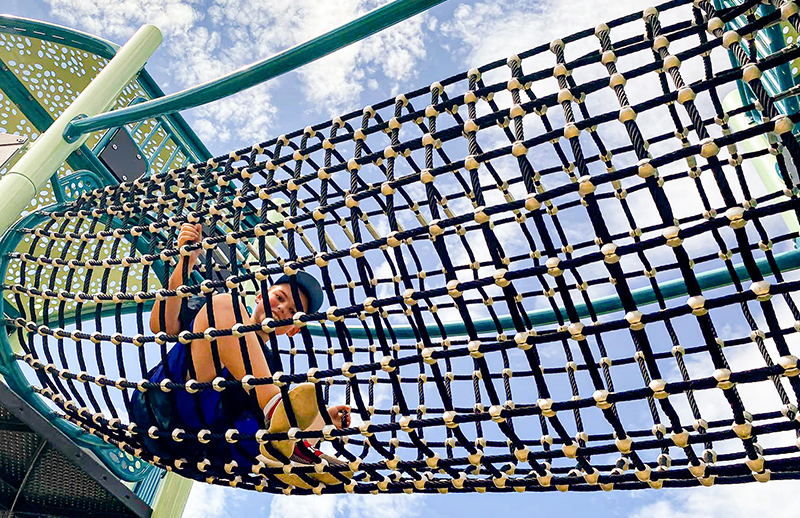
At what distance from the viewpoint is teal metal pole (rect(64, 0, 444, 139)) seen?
4.76 ft

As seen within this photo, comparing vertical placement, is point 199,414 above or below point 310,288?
below

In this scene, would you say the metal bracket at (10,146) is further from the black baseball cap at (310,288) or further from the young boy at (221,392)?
the black baseball cap at (310,288)

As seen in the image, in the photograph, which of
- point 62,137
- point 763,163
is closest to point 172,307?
point 62,137

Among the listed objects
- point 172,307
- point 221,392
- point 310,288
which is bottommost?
point 221,392

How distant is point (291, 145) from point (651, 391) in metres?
1.05

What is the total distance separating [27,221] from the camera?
5.87 ft

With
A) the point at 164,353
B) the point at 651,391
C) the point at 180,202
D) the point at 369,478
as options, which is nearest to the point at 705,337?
the point at 651,391

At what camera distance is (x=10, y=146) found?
222 centimetres

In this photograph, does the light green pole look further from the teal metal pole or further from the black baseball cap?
the black baseball cap

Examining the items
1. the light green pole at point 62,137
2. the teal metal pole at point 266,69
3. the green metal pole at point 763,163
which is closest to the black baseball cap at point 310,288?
the teal metal pole at point 266,69

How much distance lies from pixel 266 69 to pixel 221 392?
2.72 ft

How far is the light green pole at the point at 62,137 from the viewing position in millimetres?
1626

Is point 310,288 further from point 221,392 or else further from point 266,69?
point 266,69

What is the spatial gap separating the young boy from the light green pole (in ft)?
1.94
